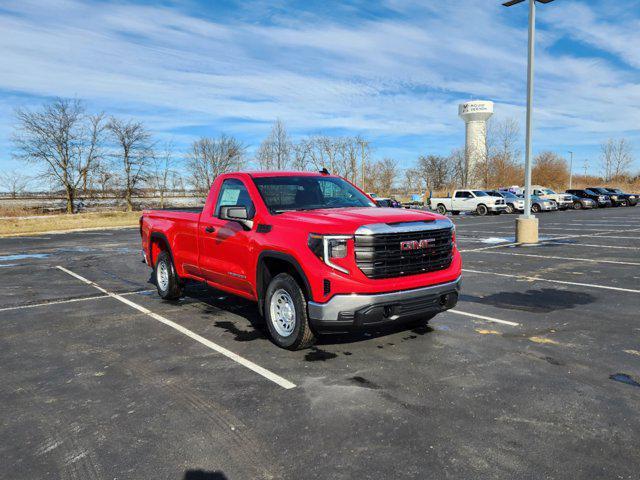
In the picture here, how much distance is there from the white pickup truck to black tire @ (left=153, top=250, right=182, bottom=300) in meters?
28.1

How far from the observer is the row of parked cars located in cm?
3431

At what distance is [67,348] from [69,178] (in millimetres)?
44114


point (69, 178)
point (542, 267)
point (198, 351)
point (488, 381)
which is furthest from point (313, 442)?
point (69, 178)

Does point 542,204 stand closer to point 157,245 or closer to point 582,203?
point 582,203

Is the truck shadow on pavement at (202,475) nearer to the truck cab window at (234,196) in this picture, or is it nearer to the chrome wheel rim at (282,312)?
the chrome wheel rim at (282,312)

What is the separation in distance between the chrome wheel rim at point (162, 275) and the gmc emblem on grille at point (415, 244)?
4.38 metres

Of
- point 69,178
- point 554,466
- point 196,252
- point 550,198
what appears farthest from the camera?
point 69,178

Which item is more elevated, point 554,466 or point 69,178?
point 69,178

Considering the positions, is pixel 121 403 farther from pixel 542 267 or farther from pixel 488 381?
pixel 542 267

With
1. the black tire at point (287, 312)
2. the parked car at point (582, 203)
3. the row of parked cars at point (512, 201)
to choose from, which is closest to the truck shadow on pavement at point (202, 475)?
the black tire at point (287, 312)

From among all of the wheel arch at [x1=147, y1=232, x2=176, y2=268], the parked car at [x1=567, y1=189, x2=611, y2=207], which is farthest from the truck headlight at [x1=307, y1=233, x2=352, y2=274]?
the parked car at [x1=567, y1=189, x2=611, y2=207]

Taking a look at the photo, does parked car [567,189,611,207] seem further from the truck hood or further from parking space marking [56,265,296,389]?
parking space marking [56,265,296,389]

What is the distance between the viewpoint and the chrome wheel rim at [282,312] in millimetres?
5117

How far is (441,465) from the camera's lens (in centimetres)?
298
